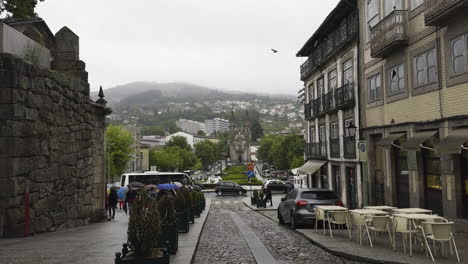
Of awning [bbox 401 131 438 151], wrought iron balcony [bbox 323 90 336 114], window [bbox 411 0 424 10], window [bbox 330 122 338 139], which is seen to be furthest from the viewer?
window [bbox 330 122 338 139]

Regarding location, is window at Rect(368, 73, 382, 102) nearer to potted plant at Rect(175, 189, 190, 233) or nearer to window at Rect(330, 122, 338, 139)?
window at Rect(330, 122, 338, 139)

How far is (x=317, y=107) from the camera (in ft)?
96.2

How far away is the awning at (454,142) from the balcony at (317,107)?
1547cm

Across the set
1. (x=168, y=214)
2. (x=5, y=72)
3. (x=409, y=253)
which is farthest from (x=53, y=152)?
(x=409, y=253)

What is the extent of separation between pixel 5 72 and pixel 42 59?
8.52 ft

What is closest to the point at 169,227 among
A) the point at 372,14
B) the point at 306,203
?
the point at 306,203

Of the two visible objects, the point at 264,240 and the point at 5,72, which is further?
the point at 264,240

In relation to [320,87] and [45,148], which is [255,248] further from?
[320,87]

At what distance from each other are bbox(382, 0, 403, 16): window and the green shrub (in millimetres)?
13727

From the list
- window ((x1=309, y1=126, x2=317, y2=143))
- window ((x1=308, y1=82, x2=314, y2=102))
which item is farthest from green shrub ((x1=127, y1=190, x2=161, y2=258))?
window ((x1=308, y1=82, x2=314, y2=102))

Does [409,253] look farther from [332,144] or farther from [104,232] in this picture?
[332,144]

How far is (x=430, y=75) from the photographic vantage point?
47.4 ft

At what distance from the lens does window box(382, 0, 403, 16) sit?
54.6ft

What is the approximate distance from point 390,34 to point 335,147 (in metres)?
10.4
